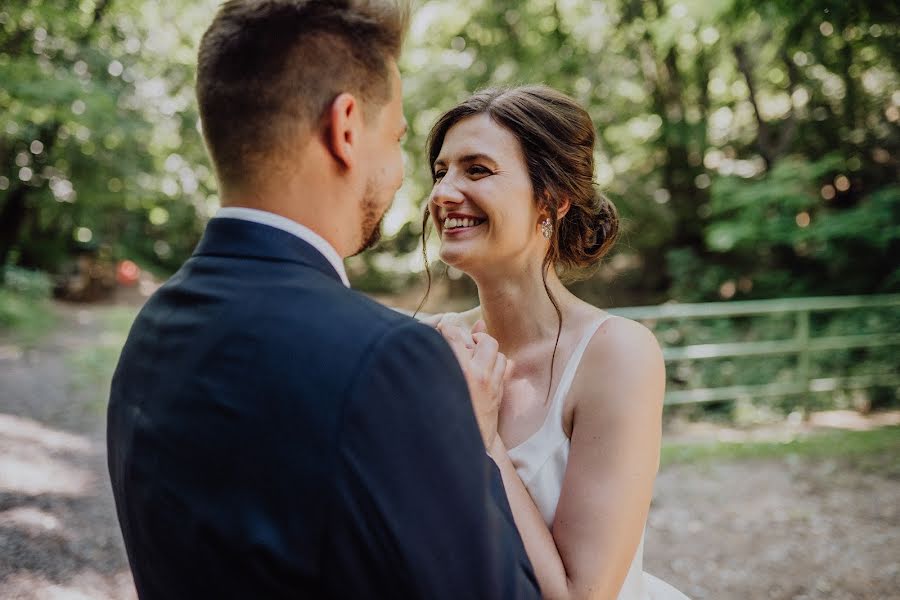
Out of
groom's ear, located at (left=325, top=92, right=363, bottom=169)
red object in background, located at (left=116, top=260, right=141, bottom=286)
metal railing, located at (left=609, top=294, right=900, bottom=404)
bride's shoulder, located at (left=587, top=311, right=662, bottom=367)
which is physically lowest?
red object in background, located at (left=116, top=260, right=141, bottom=286)

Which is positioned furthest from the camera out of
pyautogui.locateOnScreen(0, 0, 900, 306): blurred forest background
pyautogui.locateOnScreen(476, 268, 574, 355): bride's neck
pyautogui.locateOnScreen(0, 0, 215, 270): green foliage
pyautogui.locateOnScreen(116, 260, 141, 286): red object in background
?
pyautogui.locateOnScreen(116, 260, 141, 286): red object in background

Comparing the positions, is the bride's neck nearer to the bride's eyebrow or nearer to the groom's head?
the bride's eyebrow

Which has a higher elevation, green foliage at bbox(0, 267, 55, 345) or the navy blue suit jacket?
the navy blue suit jacket

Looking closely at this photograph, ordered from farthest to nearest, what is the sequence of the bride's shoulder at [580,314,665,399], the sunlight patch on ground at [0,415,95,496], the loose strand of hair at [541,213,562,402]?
the sunlight patch on ground at [0,415,95,496] → the loose strand of hair at [541,213,562,402] → the bride's shoulder at [580,314,665,399]

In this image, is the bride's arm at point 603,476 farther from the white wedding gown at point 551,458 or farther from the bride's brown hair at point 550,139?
the bride's brown hair at point 550,139

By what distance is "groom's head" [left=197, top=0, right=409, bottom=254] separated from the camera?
1.11 metres

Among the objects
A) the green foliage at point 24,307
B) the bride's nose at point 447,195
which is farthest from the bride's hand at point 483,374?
the green foliage at point 24,307

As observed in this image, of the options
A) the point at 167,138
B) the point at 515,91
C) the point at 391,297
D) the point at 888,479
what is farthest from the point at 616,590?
the point at 391,297

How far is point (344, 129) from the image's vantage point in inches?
44.8

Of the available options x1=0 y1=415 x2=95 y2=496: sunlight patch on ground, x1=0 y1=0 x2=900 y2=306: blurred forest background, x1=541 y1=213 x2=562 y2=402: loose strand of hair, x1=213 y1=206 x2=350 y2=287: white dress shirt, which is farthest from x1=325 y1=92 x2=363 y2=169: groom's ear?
x1=0 y1=0 x2=900 y2=306: blurred forest background

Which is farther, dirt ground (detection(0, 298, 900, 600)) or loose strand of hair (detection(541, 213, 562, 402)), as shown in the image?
dirt ground (detection(0, 298, 900, 600))

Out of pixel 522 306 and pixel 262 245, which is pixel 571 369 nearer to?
pixel 522 306

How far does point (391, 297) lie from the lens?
24.1m

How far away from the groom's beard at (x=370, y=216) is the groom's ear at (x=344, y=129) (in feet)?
0.23
